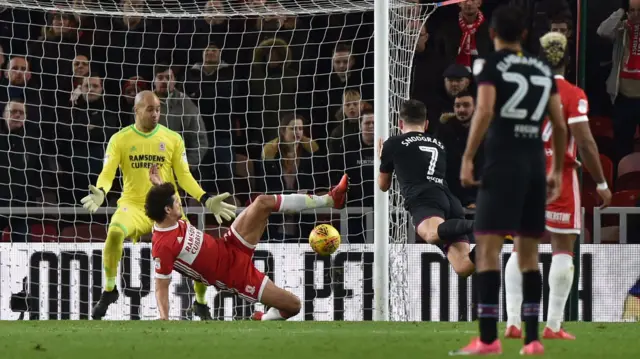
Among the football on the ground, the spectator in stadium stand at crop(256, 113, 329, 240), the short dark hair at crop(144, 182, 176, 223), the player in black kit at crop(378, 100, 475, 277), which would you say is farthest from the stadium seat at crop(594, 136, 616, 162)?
the short dark hair at crop(144, 182, 176, 223)

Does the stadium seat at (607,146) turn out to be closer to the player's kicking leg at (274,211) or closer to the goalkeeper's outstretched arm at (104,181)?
the player's kicking leg at (274,211)

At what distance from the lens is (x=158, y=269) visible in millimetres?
A: 10742

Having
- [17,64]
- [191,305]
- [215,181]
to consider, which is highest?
[17,64]

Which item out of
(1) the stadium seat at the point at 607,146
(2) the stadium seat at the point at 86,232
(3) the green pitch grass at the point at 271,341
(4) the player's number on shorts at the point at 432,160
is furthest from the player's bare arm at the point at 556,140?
(2) the stadium seat at the point at 86,232

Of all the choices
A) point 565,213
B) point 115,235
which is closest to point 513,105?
point 565,213

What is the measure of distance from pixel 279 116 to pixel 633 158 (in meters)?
3.58

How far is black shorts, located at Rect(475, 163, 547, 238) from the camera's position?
20.7 feet

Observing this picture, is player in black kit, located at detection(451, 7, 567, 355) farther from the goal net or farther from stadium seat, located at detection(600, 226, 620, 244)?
stadium seat, located at detection(600, 226, 620, 244)

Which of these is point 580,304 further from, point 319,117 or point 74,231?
point 74,231

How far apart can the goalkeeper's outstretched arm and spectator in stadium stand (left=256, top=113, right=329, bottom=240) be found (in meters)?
1.76

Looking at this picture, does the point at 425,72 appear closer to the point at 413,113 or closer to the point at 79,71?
the point at 413,113

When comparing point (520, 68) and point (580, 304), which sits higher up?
point (520, 68)

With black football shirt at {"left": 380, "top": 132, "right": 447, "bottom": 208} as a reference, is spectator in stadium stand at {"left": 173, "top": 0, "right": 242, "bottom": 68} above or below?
above

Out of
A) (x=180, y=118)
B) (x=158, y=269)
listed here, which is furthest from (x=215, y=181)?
(x=158, y=269)
